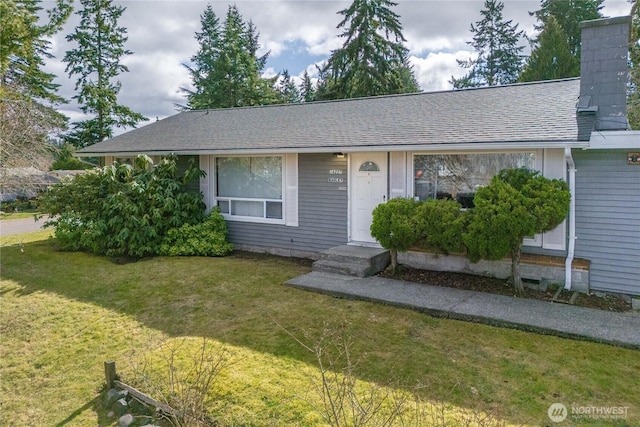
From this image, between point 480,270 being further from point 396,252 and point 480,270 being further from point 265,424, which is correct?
point 265,424

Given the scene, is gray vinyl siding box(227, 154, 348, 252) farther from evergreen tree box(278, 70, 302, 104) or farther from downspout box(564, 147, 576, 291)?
evergreen tree box(278, 70, 302, 104)

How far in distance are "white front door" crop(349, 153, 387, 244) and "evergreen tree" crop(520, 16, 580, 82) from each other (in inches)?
681

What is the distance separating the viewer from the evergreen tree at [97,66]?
26.3 m

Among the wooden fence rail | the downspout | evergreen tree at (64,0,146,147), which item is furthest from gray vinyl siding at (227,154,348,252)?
evergreen tree at (64,0,146,147)

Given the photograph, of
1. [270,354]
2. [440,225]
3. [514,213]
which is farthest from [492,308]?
[270,354]

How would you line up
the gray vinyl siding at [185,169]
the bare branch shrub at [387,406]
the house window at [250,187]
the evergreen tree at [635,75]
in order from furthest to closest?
1. the evergreen tree at [635,75]
2. the gray vinyl siding at [185,169]
3. the house window at [250,187]
4. the bare branch shrub at [387,406]

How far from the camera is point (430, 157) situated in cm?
810

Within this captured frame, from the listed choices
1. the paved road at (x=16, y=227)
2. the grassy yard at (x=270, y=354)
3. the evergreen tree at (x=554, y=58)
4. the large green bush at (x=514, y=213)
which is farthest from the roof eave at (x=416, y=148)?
the evergreen tree at (x=554, y=58)

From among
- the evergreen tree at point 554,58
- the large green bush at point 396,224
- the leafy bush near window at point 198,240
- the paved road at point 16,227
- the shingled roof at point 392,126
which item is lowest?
the paved road at point 16,227

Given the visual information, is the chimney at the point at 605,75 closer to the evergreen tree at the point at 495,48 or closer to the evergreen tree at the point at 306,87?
the evergreen tree at the point at 495,48

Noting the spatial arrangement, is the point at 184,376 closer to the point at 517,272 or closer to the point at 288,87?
the point at 517,272

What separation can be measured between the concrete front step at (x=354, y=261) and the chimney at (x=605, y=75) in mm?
4186

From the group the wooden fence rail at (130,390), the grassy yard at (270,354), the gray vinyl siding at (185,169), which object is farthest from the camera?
the gray vinyl siding at (185,169)

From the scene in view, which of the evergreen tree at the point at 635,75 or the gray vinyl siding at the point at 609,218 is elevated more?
the evergreen tree at the point at 635,75
